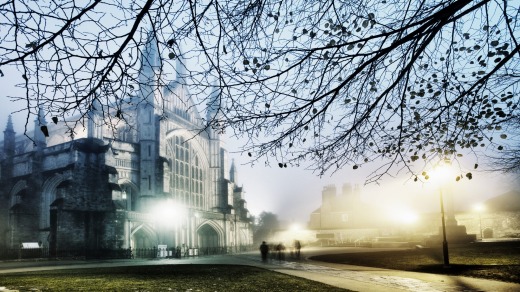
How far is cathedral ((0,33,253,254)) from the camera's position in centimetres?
Answer: 2697

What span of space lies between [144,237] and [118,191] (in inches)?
218

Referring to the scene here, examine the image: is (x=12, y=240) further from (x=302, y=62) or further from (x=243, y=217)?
(x=302, y=62)

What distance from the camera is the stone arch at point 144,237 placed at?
3075 centimetres

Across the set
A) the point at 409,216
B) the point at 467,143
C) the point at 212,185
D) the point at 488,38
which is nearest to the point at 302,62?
the point at 488,38

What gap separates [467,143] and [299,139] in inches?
140

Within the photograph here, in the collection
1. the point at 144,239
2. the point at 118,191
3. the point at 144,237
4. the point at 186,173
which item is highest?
the point at 186,173

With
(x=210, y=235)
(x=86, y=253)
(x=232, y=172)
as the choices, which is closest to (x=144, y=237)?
(x=86, y=253)

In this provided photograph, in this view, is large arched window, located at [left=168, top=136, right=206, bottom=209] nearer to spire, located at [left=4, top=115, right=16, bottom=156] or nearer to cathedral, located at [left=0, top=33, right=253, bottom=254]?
cathedral, located at [left=0, top=33, right=253, bottom=254]

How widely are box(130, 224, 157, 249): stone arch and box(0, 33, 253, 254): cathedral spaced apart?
8cm

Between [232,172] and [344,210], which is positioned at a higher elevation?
[232,172]

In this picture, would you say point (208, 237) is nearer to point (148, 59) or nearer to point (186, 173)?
point (186, 173)

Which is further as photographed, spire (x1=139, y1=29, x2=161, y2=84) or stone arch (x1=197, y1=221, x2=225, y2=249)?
stone arch (x1=197, y1=221, x2=225, y2=249)

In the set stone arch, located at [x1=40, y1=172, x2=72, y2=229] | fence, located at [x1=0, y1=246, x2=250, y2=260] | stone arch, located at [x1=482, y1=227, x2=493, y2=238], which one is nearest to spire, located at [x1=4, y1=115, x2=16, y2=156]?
stone arch, located at [x1=40, y1=172, x2=72, y2=229]

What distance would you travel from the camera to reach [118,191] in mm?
28516
